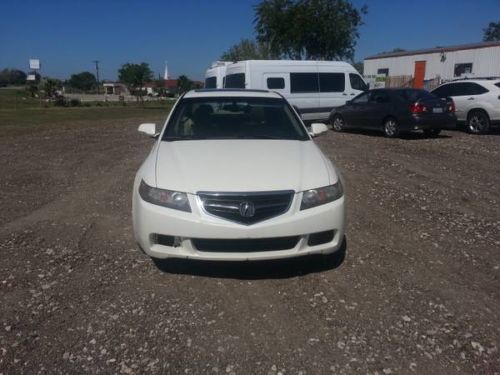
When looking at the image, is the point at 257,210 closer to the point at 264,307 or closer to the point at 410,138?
the point at 264,307

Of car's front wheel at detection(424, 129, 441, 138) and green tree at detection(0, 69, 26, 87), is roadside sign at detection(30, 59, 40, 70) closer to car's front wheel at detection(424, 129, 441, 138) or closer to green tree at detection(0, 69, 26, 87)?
car's front wheel at detection(424, 129, 441, 138)

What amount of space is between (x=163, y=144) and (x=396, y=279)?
8.10 ft

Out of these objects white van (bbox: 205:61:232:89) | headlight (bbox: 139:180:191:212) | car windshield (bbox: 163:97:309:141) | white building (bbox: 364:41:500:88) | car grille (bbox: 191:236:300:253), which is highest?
white building (bbox: 364:41:500:88)

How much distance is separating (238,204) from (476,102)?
12.3 meters

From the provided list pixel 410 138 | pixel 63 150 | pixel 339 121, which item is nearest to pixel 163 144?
pixel 63 150

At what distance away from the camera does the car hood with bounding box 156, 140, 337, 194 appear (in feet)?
11.9

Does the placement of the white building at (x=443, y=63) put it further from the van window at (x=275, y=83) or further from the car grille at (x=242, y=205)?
the car grille at (x=242, y=205)

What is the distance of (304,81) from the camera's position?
15008mm

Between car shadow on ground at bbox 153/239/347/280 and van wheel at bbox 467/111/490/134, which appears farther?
van wheel at bbox 467/111/490/134

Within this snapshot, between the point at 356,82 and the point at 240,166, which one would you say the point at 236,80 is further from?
the point at 240,166

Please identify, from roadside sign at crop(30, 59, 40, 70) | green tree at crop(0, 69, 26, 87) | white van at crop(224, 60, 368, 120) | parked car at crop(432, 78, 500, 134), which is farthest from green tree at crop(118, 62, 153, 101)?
green tree at crop(0, 69, 26, 87)

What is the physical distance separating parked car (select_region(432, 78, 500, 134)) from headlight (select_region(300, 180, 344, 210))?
444 inches

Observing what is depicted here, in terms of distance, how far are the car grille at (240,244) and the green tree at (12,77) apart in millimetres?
139079

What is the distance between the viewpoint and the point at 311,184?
147 inches
